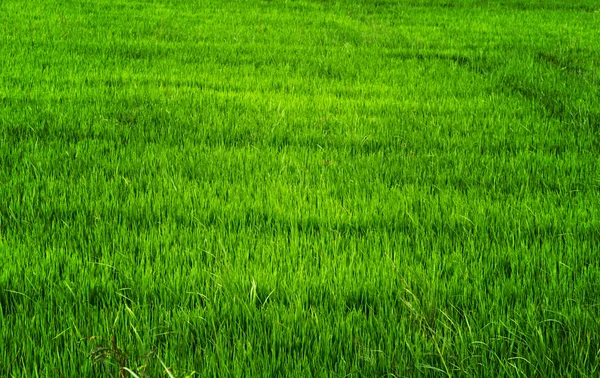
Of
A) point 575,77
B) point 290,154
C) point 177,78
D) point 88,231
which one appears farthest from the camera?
point 575,77

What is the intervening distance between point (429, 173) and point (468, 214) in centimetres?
69

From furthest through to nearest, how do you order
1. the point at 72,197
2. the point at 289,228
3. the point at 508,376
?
1. the point at 72,197
2. the point at 289,228
3. the point at 508,376

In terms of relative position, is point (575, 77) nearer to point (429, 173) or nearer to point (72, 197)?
point (429, 173)

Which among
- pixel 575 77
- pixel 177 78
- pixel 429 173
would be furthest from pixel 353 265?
pixel 575 77

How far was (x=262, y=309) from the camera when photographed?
205 cm

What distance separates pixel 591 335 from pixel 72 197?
2347 mm

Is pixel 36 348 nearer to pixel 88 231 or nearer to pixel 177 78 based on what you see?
pixel 88 231

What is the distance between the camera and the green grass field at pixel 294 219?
1857mm

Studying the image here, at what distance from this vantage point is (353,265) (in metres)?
2.41

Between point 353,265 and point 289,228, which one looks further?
point 289,228

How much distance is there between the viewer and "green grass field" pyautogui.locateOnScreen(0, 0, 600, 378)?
186 cm

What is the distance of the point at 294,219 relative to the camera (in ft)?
9.50

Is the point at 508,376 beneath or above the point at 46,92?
beneath

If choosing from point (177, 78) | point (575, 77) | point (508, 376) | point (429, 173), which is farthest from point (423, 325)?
point (575, 77)
